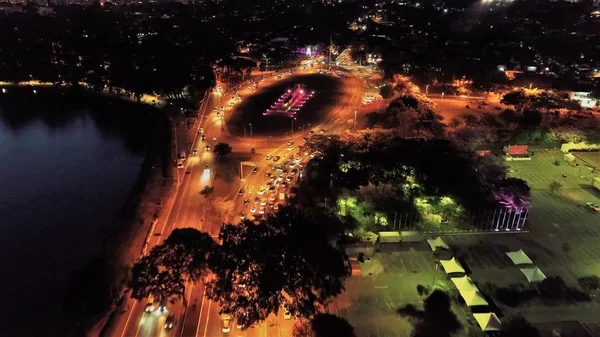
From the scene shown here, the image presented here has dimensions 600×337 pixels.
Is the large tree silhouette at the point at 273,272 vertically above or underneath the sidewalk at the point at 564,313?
above

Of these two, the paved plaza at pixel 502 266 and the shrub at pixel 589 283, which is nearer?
the paved plaza at pixel 502 266

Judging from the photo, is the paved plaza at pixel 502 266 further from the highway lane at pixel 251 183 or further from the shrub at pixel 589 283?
the highway lane at pixel 251 183

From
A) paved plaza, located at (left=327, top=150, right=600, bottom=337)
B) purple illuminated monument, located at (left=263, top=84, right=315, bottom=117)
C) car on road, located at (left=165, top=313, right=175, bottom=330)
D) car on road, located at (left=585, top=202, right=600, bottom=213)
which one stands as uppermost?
purple illuminated monument, located at (left=263, top=84, right=315, bottom=117)

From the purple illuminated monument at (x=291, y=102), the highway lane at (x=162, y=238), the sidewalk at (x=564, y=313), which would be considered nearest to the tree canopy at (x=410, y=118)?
the purple illuminated monument at (x=291, y=102)

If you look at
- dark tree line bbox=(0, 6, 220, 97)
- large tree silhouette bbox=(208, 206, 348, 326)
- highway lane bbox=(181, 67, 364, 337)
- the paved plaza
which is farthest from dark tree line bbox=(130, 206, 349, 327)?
dark tree line bbox=(0, 6, 220, 97)

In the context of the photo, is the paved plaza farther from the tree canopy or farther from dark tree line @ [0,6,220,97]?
dark tree line @ [0,6,220,97]

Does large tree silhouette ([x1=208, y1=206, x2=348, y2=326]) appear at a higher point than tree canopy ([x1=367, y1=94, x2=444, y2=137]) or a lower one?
lower

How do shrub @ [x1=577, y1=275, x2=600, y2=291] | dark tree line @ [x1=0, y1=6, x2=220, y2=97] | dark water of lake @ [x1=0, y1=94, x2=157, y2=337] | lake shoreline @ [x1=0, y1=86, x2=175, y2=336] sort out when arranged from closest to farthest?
lake shoreline @ [x1=0, y1=86, x2=175, y2=336] < shrub @ [x1=577, y1=275, x2=600, y2=291] < dark water of lake @ [x1=0, y1=94, x2=157, y2=337] < dark tree line @ [x1=0, y1=6, x2=220, y2=97]
